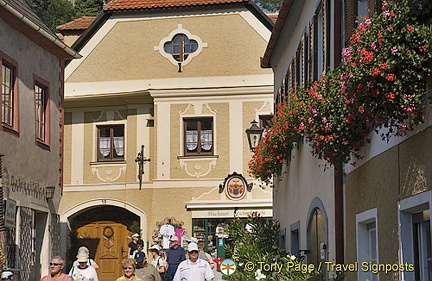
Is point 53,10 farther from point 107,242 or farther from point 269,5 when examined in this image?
point 269,5

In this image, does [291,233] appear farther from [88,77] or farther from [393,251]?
[88,77]

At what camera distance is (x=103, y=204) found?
2981cm

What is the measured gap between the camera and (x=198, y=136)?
96.8 feet

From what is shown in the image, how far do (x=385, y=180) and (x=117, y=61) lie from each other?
22450 mm

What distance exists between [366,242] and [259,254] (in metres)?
8.03

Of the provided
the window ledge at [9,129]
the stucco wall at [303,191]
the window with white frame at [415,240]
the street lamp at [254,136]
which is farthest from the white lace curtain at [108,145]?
the window with white frame at [415,240]

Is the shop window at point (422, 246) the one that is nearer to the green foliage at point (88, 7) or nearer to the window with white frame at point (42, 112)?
the window with white frame at point (42, 112)

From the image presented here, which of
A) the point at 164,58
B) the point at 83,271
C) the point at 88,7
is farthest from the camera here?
the point at 88,7

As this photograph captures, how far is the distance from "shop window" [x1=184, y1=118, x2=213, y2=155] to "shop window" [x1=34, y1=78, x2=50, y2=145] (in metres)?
9.43

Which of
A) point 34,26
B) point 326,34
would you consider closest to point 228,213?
point 34,26

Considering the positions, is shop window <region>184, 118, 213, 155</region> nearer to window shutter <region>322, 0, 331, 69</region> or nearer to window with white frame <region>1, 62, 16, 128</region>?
window with white frame <region>1, 62, 16, 128</region>

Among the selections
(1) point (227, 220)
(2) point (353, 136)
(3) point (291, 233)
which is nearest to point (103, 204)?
(1) point (227, 220)

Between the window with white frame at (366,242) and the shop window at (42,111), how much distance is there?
37.0ft

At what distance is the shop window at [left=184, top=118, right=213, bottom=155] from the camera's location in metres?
29.4
